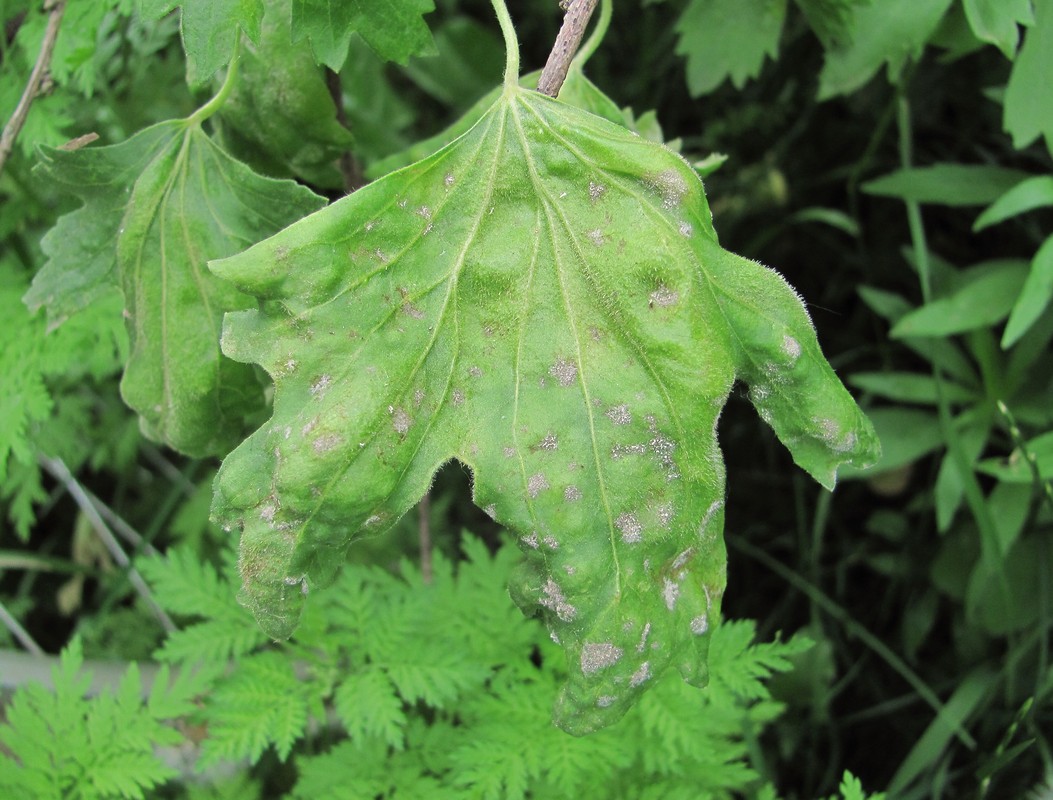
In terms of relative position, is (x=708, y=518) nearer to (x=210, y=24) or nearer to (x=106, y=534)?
(x=210, y=24)

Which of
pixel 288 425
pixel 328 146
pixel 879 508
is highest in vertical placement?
pixel 328 146

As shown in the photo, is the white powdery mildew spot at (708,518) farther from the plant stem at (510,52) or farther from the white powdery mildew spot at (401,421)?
the plant stem at (510,52)

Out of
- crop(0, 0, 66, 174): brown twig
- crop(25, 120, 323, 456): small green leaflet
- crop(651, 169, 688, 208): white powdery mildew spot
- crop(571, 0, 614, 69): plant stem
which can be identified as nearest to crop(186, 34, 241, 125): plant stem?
crop(25, 120, 323, 456): small green leaflet

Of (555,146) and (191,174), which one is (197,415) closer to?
(191,174)

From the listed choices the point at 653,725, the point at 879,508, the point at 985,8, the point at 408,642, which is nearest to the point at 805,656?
the point at 879,508

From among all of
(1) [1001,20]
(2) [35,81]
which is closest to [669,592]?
(1) [1001,20]

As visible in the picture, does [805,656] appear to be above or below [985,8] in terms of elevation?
below

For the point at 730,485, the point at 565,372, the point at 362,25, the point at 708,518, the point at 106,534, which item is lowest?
the point at 730,485
